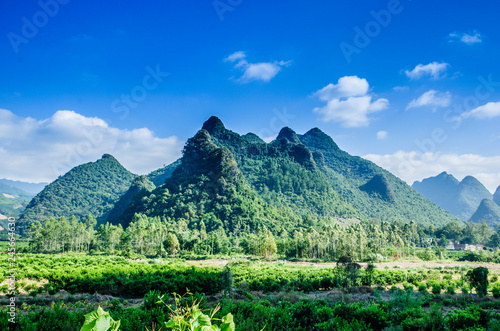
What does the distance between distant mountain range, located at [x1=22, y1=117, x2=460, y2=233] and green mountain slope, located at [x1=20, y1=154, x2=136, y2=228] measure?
0.38 meters

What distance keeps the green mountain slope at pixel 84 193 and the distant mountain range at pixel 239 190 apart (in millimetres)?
378

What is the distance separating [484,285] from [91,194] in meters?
144

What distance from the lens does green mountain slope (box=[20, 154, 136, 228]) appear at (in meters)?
109

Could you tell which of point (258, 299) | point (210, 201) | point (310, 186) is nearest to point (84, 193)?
point (210, 201)

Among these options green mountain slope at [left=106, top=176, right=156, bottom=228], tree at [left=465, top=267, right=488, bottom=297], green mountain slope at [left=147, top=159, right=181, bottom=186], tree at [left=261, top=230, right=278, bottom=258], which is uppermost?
green mountain slope at [left=147, top=159, right=181, bottom=186]

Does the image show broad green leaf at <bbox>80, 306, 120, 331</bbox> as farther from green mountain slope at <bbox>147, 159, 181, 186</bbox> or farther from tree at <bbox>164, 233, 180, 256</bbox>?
green mountain slope at <bbox>147, 159, 181, 186</bbox>

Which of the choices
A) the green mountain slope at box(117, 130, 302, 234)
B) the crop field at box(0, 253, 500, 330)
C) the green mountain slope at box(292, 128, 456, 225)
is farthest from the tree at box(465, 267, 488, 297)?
the green mountain slope at box(292, 128, 456, 225)

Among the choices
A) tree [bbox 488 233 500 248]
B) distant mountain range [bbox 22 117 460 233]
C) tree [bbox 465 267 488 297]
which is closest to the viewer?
tree [bbox 465 267 488 297]

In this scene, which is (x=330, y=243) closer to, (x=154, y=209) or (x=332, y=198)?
(x=154, y=209)

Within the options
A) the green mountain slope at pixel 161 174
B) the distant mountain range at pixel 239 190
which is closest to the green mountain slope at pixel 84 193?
the distant mountain range at pixel 239 190

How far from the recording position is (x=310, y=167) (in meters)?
124

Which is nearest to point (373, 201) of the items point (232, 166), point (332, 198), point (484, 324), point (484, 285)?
point (332, 198)

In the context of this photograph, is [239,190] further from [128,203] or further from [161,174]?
[161,174]

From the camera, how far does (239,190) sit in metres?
83.3
